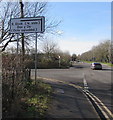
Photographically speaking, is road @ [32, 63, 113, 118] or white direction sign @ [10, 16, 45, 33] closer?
white direction sign @ [10, 16, 45, 33]

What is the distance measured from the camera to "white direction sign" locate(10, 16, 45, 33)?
6.11 metres

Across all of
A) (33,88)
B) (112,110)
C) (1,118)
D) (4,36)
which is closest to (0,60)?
(1,118)

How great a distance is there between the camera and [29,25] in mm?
6148

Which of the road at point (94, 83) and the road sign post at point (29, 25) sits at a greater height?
the road sign post at point (29, 25)

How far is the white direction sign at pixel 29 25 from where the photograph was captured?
611cm

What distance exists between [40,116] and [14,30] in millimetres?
3507

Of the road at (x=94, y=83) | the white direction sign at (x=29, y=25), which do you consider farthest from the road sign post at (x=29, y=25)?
the road at (x=94, y=83)

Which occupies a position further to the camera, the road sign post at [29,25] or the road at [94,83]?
the road at [94,83]

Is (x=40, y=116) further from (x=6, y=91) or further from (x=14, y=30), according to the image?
(x=14, y=30)

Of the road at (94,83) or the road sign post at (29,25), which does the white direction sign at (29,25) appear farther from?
the road at (94,83)

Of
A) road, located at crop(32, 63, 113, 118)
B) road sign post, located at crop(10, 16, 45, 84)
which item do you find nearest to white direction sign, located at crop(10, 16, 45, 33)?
road sign post, located at crop(10, 16, 45, 84)

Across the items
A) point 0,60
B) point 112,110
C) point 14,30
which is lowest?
point 112,110

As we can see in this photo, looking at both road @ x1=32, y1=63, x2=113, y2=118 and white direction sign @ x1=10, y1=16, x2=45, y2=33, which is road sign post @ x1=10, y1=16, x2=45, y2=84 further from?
road @ x1=32, y1=63, x2=113, y2=118

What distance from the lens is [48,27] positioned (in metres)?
12.2
